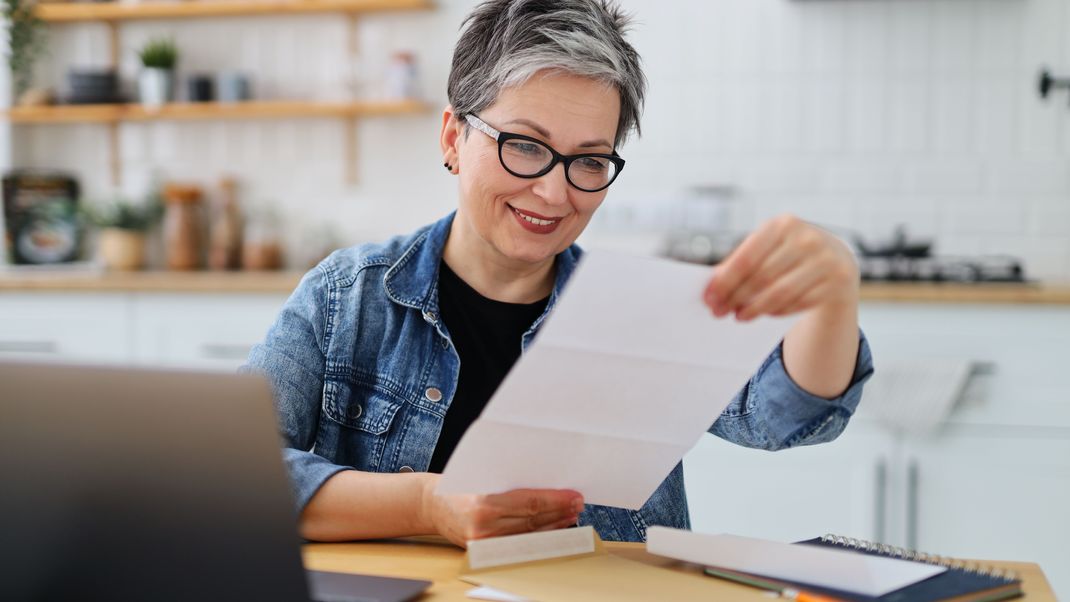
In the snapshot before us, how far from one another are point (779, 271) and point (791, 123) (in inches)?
99.3

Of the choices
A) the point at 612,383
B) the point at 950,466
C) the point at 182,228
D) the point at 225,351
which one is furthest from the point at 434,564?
the point at 182,228

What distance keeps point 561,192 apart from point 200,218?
273 centimetres

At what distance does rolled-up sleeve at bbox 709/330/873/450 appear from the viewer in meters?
1.02

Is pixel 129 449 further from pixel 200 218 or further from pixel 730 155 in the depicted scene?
pixel 200 218

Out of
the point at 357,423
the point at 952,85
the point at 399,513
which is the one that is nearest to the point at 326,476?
the point at 399,513

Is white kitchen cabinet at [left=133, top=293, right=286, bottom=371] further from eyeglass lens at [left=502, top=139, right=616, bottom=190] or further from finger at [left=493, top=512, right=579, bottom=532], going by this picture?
finger at [left=493, top=512, right=579, bottom=532]

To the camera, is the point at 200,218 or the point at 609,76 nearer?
the point at 609,76

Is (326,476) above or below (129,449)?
below

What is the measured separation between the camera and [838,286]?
0.89 metres

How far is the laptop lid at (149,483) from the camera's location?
1.99 feet

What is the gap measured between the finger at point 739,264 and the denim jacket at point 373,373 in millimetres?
385

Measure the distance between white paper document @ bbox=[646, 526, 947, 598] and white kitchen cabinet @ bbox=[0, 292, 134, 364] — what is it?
2.54 meters

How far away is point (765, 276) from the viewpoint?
829mm

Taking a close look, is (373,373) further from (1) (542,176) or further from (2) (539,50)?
(2) (539,50)
